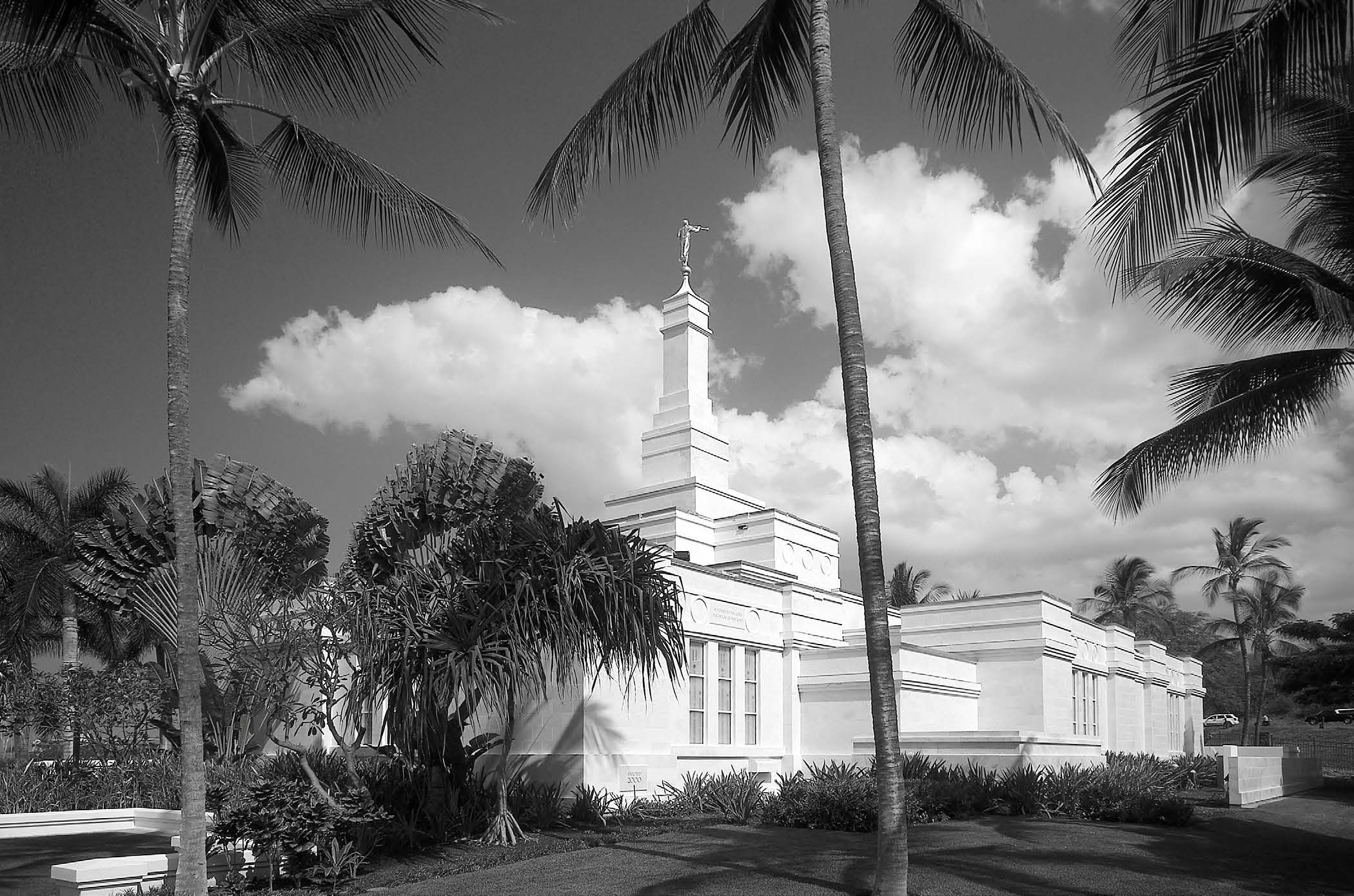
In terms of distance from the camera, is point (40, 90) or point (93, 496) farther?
point (93, 496)

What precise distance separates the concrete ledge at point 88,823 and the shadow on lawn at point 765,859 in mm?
8498

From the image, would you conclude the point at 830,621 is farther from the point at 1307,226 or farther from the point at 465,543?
the point at 1307,226

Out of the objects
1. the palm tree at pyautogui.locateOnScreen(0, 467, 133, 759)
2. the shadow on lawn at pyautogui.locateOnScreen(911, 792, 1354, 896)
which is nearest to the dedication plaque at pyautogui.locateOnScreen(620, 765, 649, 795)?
the shadow on lawn at pyautogui.locateOnScreen(911, 792, 1354, 896)

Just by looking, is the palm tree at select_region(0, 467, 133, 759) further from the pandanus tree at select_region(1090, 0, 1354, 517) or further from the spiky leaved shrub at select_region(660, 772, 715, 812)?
the pandanus tree at select_region(1090, 0, 1354, 517)

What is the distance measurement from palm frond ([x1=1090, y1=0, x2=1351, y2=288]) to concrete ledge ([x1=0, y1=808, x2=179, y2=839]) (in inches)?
654

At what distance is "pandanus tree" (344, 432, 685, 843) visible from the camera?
43.7 feet

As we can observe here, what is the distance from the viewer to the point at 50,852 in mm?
15320

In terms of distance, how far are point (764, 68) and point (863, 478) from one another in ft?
16.0

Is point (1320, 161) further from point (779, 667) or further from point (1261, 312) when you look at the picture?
point (779, 667)

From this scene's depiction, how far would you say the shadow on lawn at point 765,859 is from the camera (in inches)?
435

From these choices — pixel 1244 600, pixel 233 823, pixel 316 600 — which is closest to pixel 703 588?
pixel 316 600

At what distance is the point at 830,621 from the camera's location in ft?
83.9

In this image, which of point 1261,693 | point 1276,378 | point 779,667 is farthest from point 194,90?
point 1261,693

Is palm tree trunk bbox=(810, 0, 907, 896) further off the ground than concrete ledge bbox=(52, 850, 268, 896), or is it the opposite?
palm tree trunk bbox=(810, 0, 907, 896)
